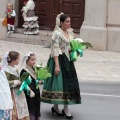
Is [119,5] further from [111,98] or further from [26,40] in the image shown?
[111,98]

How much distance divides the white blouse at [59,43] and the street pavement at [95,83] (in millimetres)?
1141

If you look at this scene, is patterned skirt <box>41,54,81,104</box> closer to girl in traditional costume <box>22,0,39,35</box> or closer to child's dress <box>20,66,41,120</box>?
child's dress <box>20,66,41,120</box>

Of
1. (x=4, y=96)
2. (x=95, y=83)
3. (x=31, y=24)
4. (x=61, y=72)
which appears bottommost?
(x=95, y=83)

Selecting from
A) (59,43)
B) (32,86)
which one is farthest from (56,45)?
(32,86)

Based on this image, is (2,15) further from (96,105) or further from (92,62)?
(96,105)

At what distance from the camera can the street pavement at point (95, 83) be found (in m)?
9.20

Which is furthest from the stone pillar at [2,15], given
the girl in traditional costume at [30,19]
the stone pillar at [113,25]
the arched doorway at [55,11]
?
the stone pillar at [113,25]

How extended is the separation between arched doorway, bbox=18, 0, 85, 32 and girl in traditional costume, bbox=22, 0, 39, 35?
0.54m

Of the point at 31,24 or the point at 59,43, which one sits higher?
the point at 59,43

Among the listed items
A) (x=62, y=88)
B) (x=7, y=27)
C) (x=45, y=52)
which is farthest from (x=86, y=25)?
(x=62, y=88)

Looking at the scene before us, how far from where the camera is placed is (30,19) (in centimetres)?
2117

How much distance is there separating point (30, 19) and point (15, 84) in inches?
566

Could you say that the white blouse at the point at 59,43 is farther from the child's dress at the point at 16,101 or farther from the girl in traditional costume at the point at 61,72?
the child's dress at the point at 16,101

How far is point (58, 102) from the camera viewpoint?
332 inches
